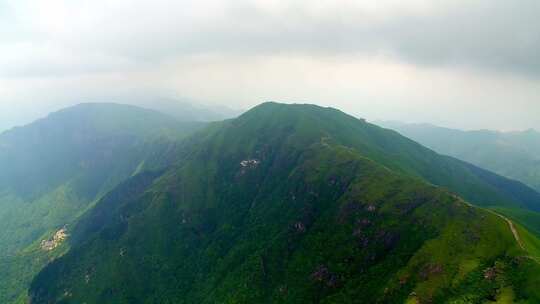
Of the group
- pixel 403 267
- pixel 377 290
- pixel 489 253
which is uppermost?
pixel 489 253

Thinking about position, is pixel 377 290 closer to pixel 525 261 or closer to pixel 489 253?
pixel 489 253

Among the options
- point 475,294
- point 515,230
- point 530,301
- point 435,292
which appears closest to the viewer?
point 530,301

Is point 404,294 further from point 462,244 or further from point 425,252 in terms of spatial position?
point 462,244

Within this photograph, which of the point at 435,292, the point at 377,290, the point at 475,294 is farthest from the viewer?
the point at 377,290

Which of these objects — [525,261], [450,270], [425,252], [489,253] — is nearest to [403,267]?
[425,252]

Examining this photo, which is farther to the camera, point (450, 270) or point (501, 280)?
point (450, 270)

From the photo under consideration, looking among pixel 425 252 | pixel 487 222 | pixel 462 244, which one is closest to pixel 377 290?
pixel 425 252

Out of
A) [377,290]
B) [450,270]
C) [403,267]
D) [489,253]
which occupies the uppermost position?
[489,253]

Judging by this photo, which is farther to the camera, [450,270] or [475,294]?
[450,270]

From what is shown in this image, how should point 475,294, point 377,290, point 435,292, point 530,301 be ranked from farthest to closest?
point 377,290
point 435,292
point 475,294
point 530,301

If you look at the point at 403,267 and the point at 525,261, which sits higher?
the point at 525,261
